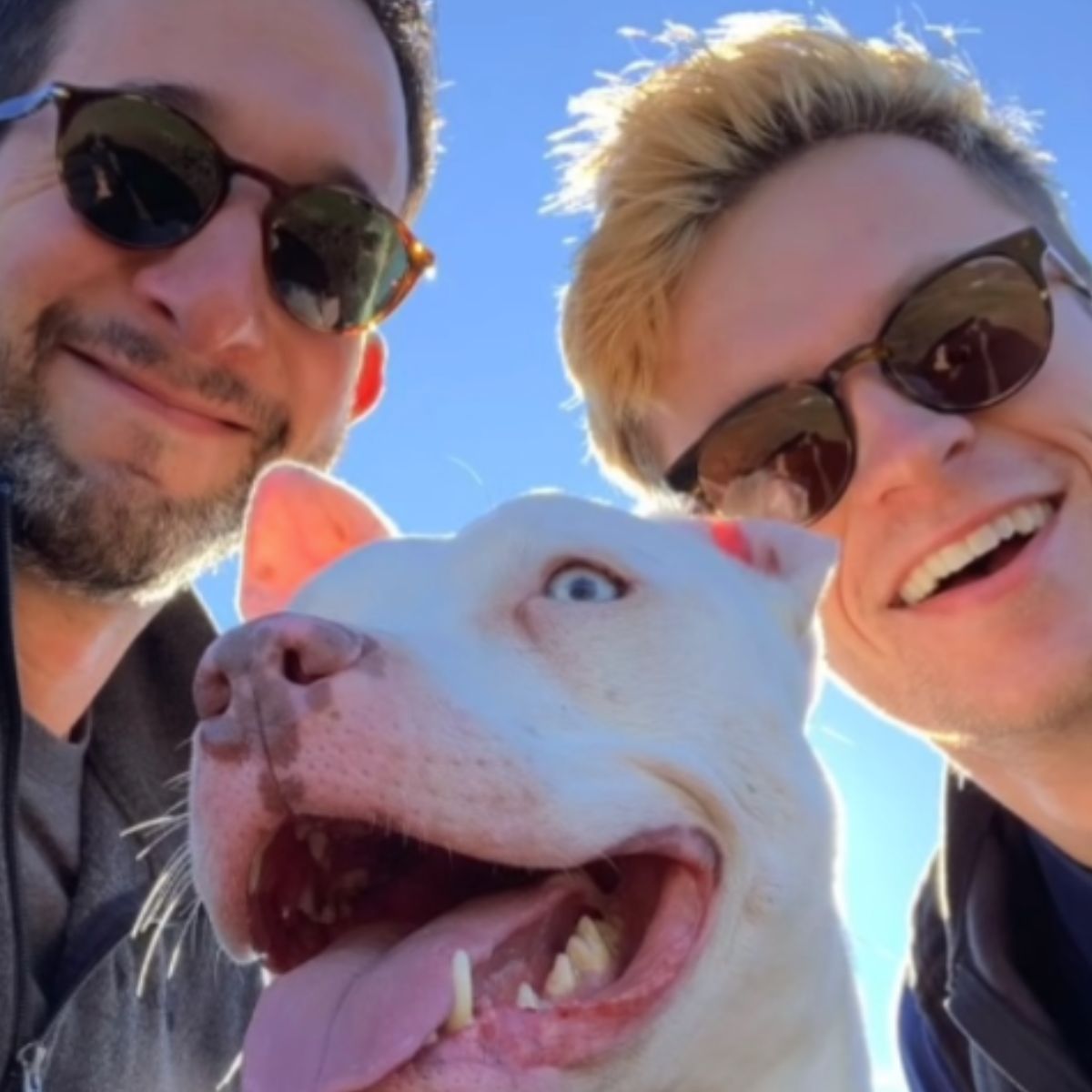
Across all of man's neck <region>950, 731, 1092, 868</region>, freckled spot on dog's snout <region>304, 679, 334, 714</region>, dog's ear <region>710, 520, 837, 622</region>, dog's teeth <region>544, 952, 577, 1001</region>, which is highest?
freckled spot on dog's snout <region>304, 679, 334, 714</region>

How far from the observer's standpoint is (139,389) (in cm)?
346

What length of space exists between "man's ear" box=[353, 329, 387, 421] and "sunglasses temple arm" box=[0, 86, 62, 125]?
1.10 metres

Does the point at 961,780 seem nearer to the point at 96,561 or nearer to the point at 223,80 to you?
the point at 96,561

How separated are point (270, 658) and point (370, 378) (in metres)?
2.78

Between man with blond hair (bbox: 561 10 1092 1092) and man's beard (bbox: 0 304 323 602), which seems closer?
man with blond hair (bbox: 561 10 1092 1092)

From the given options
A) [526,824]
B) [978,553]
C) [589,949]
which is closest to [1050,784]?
[978,553]

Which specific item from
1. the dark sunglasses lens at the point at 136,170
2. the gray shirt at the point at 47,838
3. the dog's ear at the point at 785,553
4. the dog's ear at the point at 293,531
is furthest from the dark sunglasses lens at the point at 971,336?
the gray shirt at the point at 47,838

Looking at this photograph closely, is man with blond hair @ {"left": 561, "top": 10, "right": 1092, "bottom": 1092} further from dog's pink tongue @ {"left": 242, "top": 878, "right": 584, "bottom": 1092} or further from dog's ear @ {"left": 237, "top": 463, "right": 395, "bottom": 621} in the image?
dog's pink tongue @ {"left": 242, "top": 878, "right": 584, "bottom": 1092}

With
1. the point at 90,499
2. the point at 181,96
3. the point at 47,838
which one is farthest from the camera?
the point at 181,96

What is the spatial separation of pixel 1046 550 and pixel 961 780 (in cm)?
87

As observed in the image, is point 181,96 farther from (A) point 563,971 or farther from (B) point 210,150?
(A) point 563,971

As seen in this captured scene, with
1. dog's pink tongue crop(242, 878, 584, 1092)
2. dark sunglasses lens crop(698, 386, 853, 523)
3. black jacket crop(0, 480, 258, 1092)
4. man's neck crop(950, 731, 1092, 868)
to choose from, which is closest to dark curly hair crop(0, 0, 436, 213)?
black jacket crop(0, 480, 258, 1092)

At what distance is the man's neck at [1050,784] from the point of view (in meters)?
3.34

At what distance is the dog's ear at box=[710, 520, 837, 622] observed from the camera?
8.89ft
